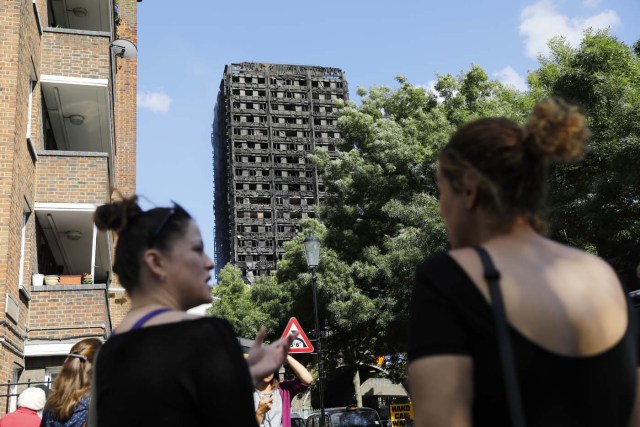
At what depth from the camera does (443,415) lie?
176 centimetres

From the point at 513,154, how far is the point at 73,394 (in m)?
4.03

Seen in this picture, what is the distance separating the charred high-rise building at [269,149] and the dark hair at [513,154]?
373ft

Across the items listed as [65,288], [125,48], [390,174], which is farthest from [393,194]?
[65,288]

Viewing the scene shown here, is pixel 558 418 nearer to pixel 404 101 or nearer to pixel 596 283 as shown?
pixel 596 283

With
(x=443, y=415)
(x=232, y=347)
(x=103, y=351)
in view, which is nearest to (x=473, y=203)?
(x=443, y=415)

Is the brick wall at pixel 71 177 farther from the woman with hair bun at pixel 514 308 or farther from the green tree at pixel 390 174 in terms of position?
the woman with hair bun at pixel 514 308

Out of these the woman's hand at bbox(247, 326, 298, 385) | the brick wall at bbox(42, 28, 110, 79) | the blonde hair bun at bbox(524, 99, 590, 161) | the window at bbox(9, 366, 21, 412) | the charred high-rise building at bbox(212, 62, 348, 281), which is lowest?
the window at bbox(9, 366, 21, 412)

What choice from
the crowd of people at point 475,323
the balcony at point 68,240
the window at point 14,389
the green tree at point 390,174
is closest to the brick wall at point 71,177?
the balcony at point 68,240

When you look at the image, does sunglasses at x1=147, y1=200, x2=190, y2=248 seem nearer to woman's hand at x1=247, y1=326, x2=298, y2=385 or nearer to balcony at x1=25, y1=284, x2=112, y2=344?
woman's hand at x1=247, y1=326, x2=298, y2=385

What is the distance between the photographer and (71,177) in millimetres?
16953

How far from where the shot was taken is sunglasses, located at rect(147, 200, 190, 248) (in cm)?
242

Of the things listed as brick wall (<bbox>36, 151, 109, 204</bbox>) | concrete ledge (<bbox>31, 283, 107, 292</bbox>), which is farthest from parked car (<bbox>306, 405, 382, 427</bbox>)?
brick wall (<bbox>36, 151, 109, 204</bbox>)

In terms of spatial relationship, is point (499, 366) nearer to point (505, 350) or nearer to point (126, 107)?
point (505, 350)

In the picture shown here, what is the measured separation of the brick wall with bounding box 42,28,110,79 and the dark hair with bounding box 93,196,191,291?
642 inches
